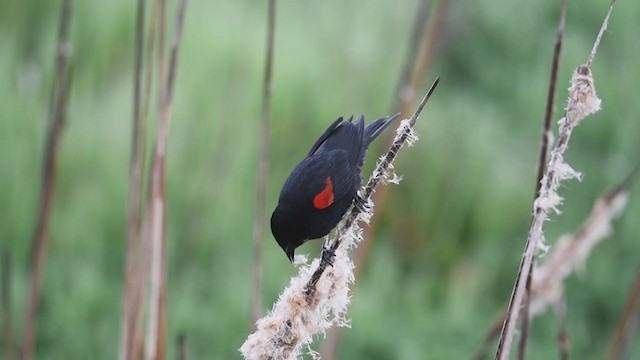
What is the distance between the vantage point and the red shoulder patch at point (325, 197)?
1.21 metres

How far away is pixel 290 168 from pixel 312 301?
199 centimetres

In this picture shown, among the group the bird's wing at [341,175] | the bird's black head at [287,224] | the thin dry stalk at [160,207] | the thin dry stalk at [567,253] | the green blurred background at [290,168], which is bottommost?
the thin dry stalk at [567,253]

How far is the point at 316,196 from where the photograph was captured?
121 cm

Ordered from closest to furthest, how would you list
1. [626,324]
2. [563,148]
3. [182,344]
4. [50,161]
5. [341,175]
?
Answer: 1. [563,148]
2. [182,344]
3. [341,175]
4. [626,324]
5. [50,161]

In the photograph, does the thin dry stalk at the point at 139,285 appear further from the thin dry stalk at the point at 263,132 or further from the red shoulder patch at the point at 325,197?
the red shoulder patch at the point at 325,197

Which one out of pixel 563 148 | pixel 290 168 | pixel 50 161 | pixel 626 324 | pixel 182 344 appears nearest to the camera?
pixel 563 148

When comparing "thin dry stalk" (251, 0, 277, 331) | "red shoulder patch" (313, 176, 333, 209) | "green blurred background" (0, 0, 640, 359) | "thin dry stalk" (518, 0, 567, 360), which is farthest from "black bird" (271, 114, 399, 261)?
"green blurred background" (0, 0, 640, 359)

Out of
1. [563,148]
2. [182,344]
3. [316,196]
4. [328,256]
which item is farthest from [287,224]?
[563,148]

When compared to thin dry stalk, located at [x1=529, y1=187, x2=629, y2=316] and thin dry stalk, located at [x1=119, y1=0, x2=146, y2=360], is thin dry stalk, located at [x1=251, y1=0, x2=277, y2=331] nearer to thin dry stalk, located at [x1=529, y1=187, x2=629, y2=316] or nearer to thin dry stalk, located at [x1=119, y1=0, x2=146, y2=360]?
thin dry stalk, located at [x1=119, y1=0, x2=146, y2=360]

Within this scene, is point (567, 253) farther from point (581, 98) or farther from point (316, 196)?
point (581, 98)

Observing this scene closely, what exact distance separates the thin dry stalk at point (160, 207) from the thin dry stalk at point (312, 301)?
474 millimetres

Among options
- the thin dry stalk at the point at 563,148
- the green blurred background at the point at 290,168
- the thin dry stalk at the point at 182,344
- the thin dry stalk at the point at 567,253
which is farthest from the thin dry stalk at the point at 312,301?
the green blurred background at the point at 290,168

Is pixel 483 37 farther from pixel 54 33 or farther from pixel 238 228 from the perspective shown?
pixel 54 33

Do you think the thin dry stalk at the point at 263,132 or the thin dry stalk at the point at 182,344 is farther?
the thin dry stalk at the point at 263,132
